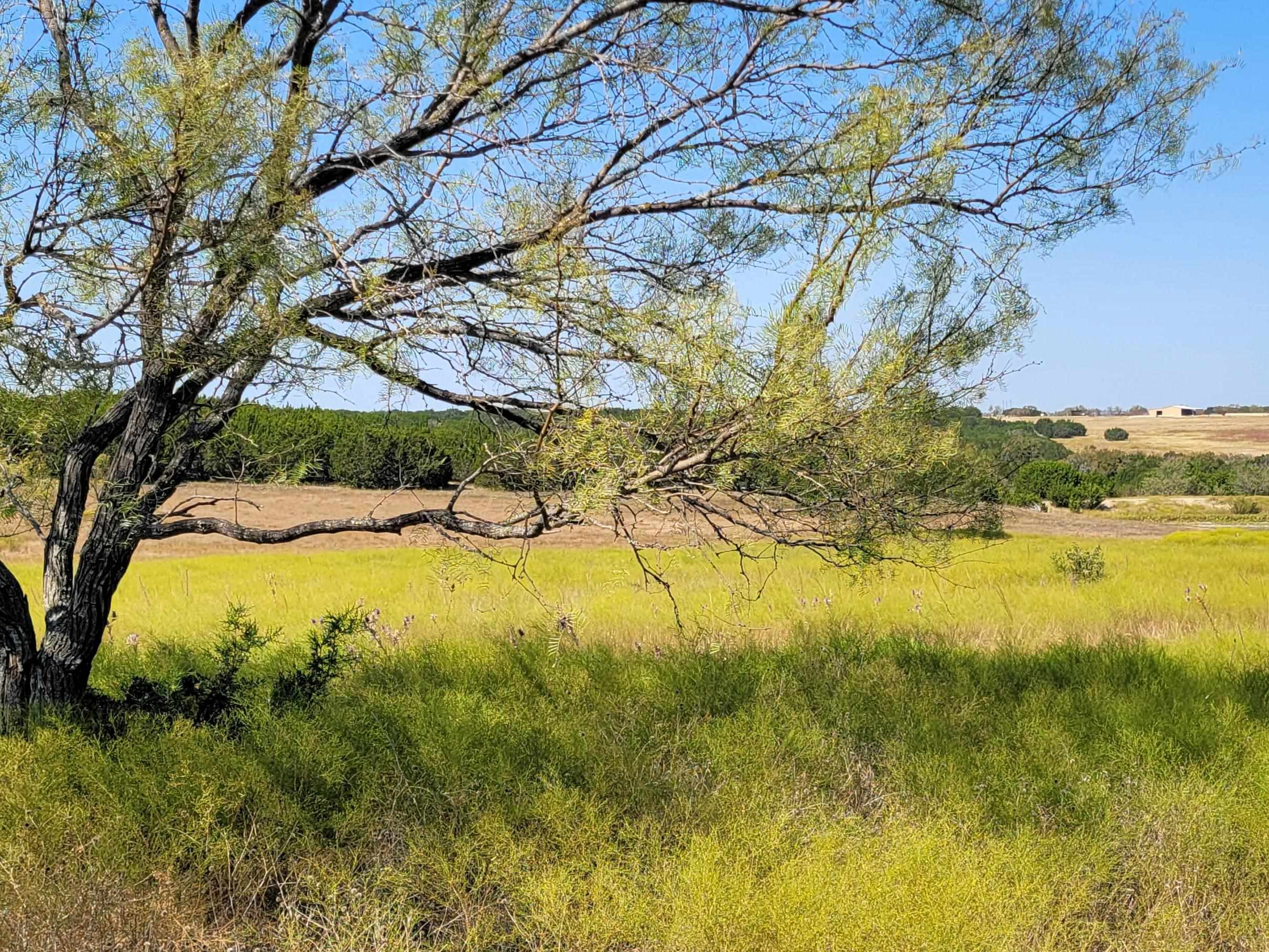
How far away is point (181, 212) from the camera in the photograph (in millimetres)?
2617

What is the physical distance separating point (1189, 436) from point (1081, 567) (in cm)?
4138

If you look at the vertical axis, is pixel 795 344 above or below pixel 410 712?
above

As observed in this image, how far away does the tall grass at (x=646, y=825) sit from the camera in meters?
2.29

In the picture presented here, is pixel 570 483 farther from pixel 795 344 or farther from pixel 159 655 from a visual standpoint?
pixel 159 655

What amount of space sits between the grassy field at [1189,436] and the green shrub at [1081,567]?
31266 millimetres

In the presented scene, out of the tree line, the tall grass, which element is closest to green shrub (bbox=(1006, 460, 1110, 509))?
the tall grass

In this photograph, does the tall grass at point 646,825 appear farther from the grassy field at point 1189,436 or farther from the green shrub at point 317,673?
the grassy field at point 1189,436

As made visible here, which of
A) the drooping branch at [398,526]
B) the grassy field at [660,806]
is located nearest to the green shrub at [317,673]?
the grassy field at [660,806]

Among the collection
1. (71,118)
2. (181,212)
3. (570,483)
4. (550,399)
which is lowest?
(570,483)

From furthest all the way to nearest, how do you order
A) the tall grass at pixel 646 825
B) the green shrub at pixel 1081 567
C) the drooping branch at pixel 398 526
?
1. the green shrub at pixel 1081 567
2. the drooping branch at pixel 398 526
3. the tall grass at pixel 646 825

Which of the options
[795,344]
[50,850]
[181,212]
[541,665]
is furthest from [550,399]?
[541,665]

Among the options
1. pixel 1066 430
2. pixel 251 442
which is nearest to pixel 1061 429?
pixel 1066 430

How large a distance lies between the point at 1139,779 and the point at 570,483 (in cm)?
234

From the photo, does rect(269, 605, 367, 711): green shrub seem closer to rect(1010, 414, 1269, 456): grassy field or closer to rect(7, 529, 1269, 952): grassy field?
rect(7, 529, 1269, 952): grassy field
